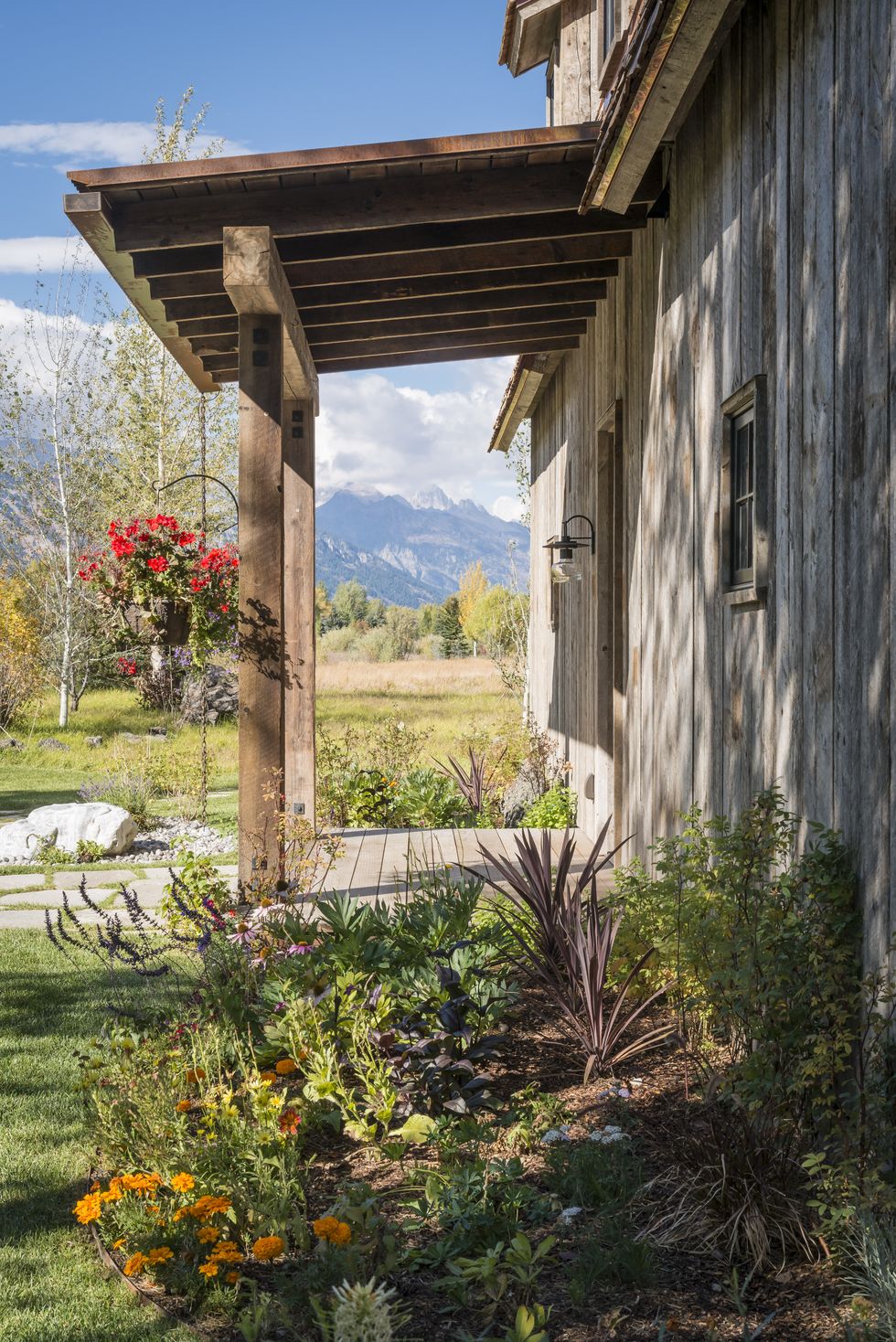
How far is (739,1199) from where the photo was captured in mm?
2482

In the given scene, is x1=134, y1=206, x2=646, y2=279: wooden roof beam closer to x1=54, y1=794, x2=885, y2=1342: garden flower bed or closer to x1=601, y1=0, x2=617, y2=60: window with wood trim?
x1=601, y1=0, x2=617, y2=60: window with wood trim

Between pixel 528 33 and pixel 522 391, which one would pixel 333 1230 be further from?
pixel 528 33

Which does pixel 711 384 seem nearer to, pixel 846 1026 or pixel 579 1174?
pixel 846 1026

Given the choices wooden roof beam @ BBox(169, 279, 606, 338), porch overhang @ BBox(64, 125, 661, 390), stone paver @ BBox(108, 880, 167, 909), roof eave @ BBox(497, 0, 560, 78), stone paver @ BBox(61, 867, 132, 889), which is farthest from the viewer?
roof eave @ BBox(497, 0, 560, 78)

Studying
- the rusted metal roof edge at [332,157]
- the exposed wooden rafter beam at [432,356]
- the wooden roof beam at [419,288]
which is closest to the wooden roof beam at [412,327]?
the exposed wooden rafter beam at [432,356]

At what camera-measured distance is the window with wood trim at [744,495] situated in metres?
3.56

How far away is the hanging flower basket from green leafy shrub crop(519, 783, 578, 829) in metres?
3.41

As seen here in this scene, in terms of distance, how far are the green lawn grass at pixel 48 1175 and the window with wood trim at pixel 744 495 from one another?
105 inches

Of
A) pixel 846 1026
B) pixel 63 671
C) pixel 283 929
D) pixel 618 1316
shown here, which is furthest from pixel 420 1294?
pixel 63 671

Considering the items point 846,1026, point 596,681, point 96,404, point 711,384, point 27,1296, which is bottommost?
point 27,1296

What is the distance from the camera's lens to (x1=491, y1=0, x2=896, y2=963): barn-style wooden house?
8.68ft

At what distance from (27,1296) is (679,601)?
3.50 meters

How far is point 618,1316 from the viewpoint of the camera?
220 cm

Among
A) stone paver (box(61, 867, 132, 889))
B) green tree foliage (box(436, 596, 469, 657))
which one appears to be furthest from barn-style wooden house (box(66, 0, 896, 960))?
green tree foliage (box(436, 596, 469, 657))
